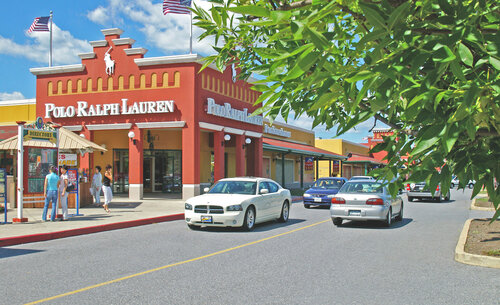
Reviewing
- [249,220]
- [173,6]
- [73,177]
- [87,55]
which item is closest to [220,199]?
[249,220]

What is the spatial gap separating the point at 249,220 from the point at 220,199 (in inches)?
41.1

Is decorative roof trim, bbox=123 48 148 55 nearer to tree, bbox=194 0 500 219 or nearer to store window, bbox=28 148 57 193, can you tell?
store window, bbox=28 148 57 193

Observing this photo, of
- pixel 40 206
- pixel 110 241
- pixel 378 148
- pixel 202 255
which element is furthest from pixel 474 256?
pixel 40 206

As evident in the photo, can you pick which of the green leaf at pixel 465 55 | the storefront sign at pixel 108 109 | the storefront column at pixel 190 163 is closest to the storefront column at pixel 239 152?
the storefront column at pixel 190 163

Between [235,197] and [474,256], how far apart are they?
686 cm

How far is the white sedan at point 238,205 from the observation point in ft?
42.8

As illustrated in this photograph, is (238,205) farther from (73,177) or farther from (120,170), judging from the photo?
(120,170)

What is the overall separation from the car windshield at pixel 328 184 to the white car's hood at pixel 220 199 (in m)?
9.74

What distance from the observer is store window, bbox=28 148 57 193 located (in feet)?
59.6

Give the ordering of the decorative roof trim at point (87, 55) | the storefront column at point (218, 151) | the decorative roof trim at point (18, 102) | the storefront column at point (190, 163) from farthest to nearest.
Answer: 1. the decorative roof trim at point (18, 102)
2. the storefront column at point (218, 151)
3. the decorative roof trim at point (87, 55)
4. the storefront column at point (190, 163)

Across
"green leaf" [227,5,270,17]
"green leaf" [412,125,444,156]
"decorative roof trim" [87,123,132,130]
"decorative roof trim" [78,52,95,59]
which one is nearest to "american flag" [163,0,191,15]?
"decorative roof trim" [78,52,95,59]

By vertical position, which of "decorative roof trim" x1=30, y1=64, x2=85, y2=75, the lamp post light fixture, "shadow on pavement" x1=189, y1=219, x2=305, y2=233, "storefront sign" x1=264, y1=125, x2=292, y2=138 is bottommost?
"shadow on pavement" x1=189, y1=219, x2=305, y2=233

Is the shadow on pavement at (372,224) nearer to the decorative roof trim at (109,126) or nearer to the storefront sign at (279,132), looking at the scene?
the decorative roof trim at (109,126)

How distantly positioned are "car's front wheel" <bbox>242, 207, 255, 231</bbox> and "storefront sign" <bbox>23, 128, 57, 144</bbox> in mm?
7868
